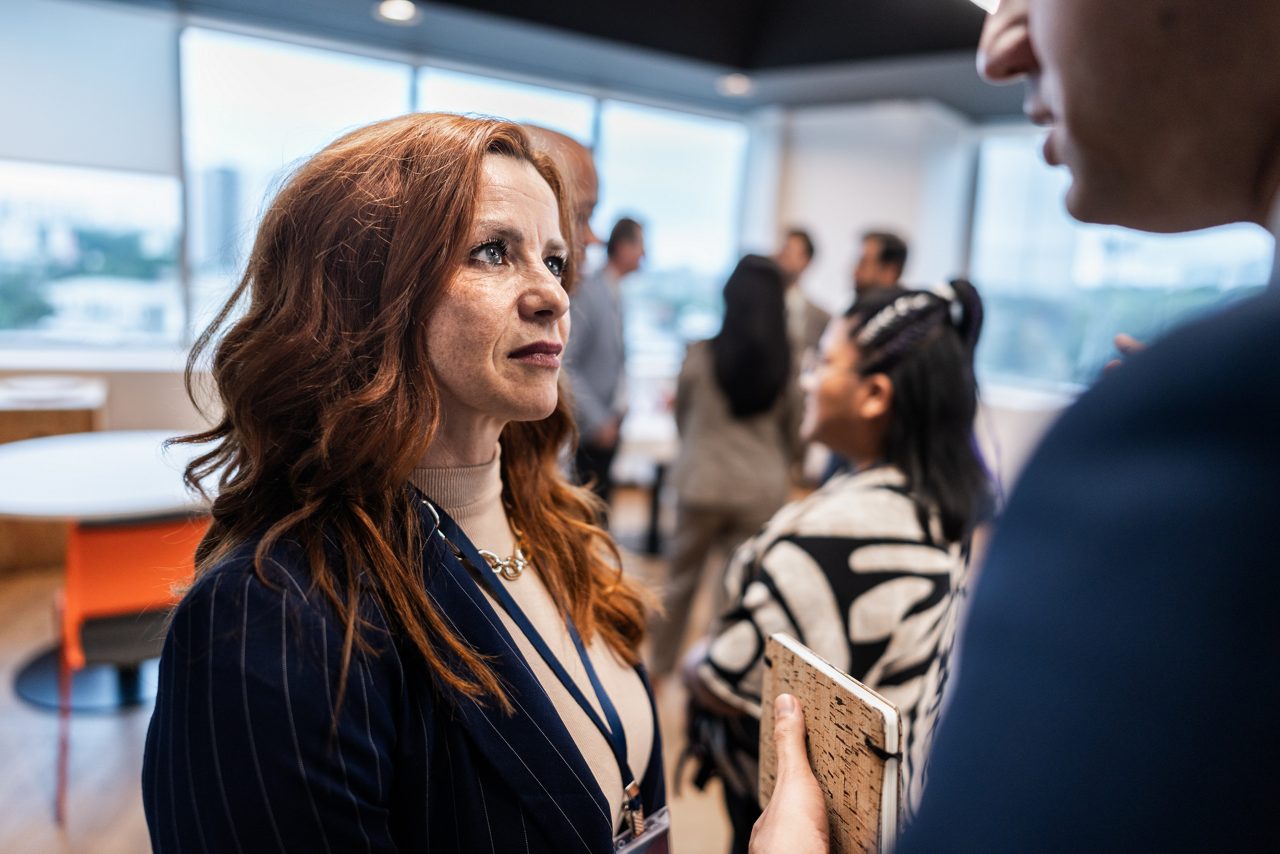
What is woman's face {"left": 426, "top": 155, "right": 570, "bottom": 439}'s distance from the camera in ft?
2.86

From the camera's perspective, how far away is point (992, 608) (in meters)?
0.33

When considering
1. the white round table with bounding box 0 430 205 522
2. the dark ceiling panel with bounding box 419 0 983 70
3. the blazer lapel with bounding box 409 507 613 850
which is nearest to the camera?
the blazer lapel with bounding box 409 507 613 850

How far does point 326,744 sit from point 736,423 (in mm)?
2497

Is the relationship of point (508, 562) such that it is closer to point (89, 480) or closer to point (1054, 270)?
point (89, 480)

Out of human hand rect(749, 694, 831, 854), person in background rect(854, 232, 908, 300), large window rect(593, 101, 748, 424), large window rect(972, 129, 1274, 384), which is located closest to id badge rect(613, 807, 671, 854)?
human hand rect(749, 694, 831, 854)

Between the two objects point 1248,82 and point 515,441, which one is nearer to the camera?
point 1248,82

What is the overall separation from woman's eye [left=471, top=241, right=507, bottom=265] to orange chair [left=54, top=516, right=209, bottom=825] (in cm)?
199

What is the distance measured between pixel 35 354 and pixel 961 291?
5.08 metres

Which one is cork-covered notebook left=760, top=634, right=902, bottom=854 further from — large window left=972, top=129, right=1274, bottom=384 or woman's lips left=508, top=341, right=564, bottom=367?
large window left=972, top=129, right=1274, bottom=384

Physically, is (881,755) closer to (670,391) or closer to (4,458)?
(4,458)

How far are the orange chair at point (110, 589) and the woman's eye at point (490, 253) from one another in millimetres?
1994

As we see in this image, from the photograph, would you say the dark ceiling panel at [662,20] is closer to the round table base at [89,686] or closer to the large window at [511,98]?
the large window at [511,98]

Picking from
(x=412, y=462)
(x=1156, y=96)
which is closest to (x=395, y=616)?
(x=412, y=462)

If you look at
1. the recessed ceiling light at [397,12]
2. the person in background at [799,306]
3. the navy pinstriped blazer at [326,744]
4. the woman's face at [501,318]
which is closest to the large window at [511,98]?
the recessed ceiling light at [397,12]
